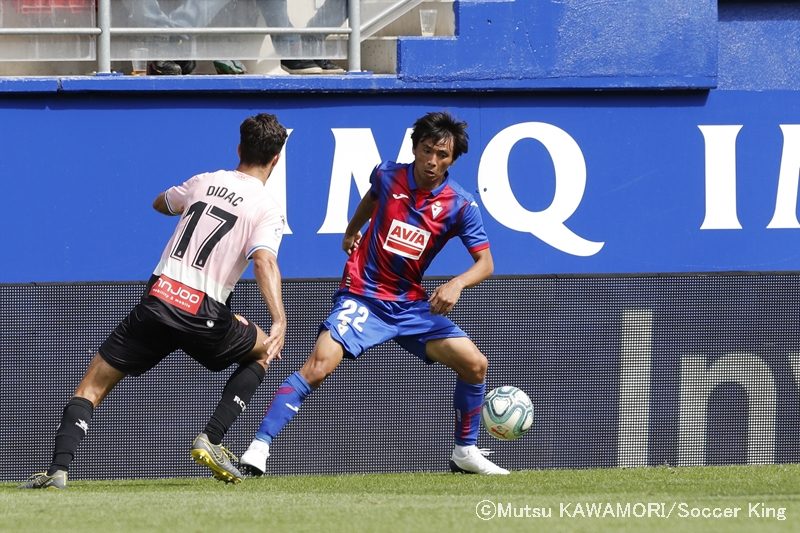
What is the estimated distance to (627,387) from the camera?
9.15 metres

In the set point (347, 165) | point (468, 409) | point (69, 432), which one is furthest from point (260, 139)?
point (347, 165)

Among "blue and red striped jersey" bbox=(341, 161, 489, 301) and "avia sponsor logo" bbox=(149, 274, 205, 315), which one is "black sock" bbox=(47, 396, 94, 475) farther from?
"blue and red striped jersey" bbox=(341, 161, 489, 301)

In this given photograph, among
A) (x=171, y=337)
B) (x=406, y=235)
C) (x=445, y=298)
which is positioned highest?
(x=406, y=235)

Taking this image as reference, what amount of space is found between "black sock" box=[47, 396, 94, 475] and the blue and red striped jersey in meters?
1.61

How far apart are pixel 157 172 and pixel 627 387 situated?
426cm

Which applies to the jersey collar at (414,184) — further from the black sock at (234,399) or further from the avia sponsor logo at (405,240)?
the black sock at (234,399)

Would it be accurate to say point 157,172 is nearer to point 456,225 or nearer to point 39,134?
point 39,134

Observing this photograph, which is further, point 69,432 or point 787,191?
point 787,191

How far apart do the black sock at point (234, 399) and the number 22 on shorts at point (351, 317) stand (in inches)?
20.1

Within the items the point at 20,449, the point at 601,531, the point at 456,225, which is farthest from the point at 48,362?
the point at 601,531

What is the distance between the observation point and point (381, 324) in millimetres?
8008

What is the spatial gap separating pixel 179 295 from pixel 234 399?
2.06ft

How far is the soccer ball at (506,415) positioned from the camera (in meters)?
8.50

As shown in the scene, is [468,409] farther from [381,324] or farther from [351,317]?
[351,317]
